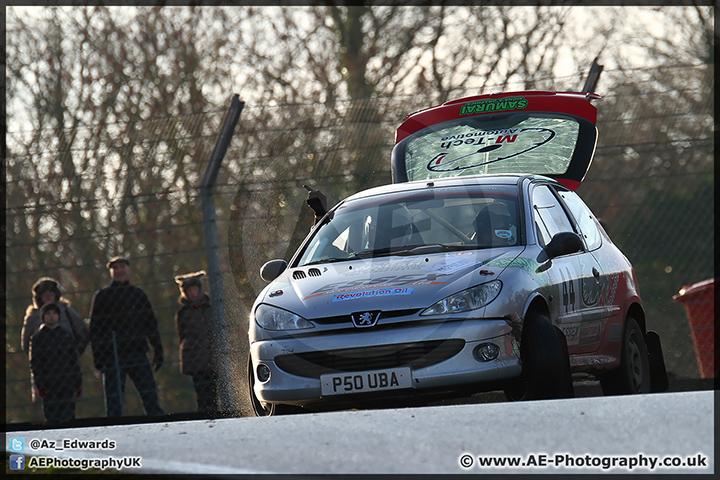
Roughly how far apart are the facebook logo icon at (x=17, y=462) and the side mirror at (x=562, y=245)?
3234 millimetres

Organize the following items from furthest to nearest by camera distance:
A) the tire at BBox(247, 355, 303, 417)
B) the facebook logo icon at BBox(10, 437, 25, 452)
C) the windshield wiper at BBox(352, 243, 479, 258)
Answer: the windshield wiper at BBox(352, 243, 479, 258) < the tire at BBox(247, 355, 303, 417) < the facebook logo icon at BBox(10, 437, 25, 452)

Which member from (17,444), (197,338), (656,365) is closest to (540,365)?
(656,365)

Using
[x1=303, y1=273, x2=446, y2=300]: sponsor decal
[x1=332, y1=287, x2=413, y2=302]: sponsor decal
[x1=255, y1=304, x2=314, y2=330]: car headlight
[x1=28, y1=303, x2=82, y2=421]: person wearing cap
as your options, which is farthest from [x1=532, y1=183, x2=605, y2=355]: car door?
[x1=28, y1=303, x2=82, y2=421]: person wearing cap

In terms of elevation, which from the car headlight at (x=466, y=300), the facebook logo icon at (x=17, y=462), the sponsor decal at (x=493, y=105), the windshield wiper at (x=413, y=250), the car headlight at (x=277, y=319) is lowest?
the facebook logo icon at (x=17, y=462)

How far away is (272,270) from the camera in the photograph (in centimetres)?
644

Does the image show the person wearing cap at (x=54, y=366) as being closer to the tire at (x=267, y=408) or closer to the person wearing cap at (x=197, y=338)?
the person wearing cap at (x=197, y=338)

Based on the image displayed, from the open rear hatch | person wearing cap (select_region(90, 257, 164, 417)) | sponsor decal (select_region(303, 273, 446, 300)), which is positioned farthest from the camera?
person wearing cap (select_region(90, 257, 164, 417))

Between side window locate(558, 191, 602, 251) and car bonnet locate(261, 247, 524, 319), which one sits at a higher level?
side window locate(558, 191, 602, 251)

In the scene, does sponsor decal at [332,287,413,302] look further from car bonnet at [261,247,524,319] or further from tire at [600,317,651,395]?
tire at [600,317,651,395]

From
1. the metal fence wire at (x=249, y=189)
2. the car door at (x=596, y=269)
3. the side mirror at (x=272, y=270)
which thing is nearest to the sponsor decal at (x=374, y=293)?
the side mirror at (x=272, y=270)

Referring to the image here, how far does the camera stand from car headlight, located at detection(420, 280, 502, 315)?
5.12 m

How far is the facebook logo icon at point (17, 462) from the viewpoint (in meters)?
4.36

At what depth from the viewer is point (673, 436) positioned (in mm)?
3475

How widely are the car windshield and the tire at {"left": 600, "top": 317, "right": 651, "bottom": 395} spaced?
4.32ft
